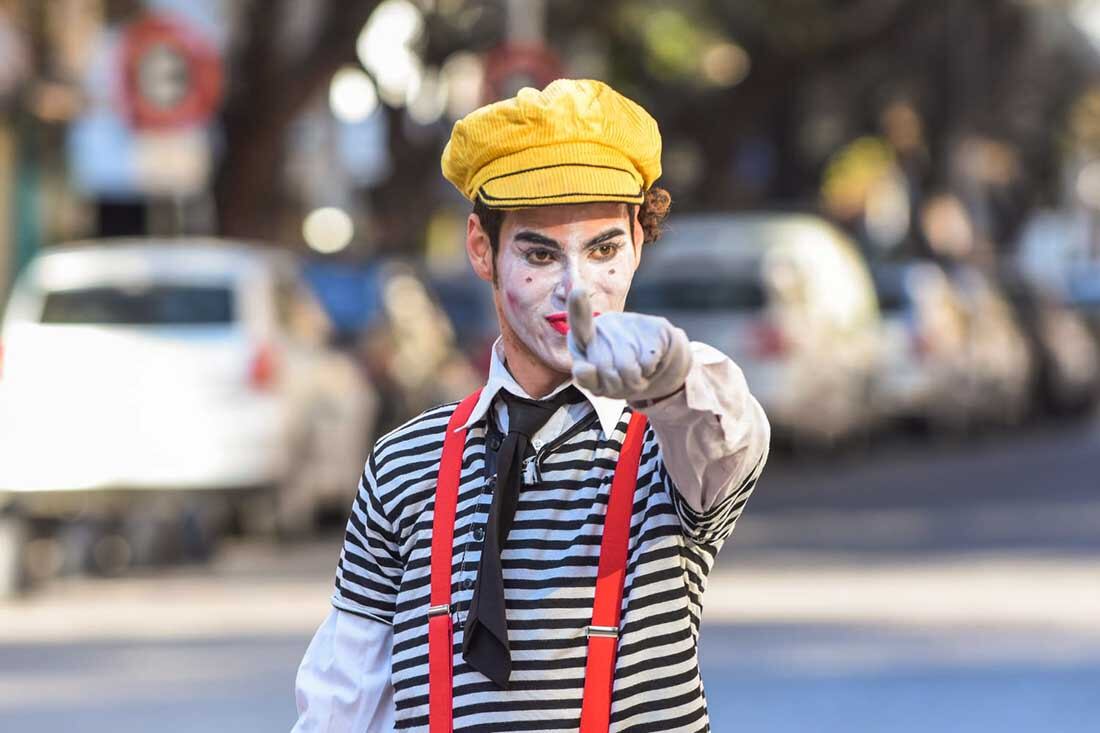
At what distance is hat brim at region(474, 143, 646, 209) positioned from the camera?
3375mm

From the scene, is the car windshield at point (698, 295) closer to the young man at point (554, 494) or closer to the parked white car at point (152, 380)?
the parked white car at point (152, 380)

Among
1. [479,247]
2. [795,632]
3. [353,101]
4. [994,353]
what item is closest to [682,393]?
[479,247]

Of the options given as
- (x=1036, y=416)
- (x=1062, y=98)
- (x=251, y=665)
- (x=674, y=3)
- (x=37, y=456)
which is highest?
(x=1062, y=98)

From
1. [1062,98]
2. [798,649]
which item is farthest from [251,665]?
[1062,98]

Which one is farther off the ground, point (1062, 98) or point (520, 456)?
point (1062, 98)

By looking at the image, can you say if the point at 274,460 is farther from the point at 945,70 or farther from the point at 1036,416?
the point at 945,70

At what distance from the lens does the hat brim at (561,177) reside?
133 inches

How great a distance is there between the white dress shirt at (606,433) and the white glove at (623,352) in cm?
10

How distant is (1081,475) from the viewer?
21.9m

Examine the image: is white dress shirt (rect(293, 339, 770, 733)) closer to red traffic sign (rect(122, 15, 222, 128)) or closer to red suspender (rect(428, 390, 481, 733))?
red suspender (rect(428, 390, 481, 733))

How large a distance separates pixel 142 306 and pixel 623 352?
12.5 meters

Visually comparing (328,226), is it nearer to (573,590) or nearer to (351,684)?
(351,684)

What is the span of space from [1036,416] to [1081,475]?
32.4ft

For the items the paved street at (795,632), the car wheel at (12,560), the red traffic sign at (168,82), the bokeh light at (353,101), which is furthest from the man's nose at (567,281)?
the bokeh light at (353,101)
